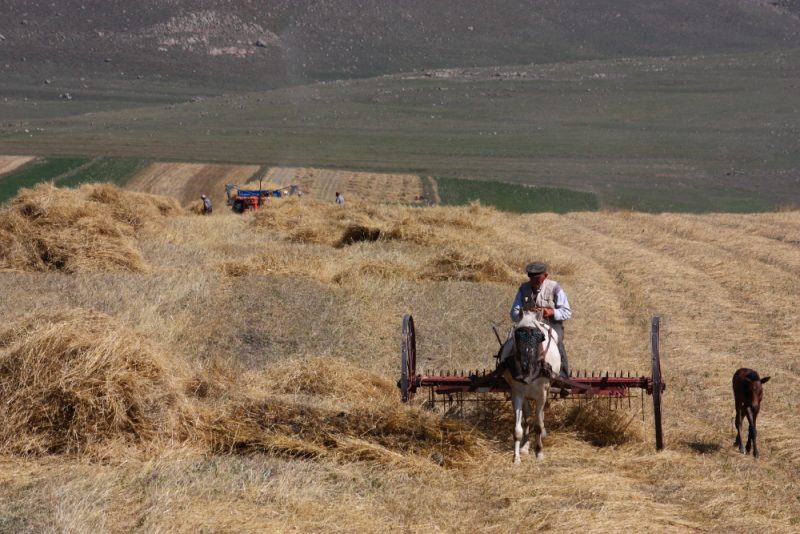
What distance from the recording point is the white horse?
10344 millimetres

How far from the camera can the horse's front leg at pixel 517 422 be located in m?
10.5

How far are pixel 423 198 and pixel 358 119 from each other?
55798 millimetres

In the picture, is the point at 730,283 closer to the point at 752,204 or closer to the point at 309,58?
the point at 752,204

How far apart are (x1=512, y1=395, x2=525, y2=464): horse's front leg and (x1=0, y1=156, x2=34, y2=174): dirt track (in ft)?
173

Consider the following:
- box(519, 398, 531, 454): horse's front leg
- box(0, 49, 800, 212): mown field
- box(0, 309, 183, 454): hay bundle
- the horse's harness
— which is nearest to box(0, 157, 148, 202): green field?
box(0, 49, 800, 212): mown field

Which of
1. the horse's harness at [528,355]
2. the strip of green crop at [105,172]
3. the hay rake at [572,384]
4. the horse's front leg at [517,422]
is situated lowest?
the horse's front leg at [517,422]

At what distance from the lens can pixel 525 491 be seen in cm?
940

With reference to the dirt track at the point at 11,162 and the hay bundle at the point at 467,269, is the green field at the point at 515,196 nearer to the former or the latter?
the dirt track at the point at 11,162

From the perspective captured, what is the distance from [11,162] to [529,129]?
47.4 meters

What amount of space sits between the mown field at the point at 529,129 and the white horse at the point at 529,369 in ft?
138

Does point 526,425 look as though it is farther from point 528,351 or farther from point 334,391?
point 334,391

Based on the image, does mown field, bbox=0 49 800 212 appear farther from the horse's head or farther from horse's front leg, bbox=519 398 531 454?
the horse's head

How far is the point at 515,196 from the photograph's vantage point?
54844 mm

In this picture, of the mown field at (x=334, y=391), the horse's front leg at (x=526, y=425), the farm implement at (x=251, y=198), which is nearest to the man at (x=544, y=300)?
the horse's front leg at (x=526, y=425)
